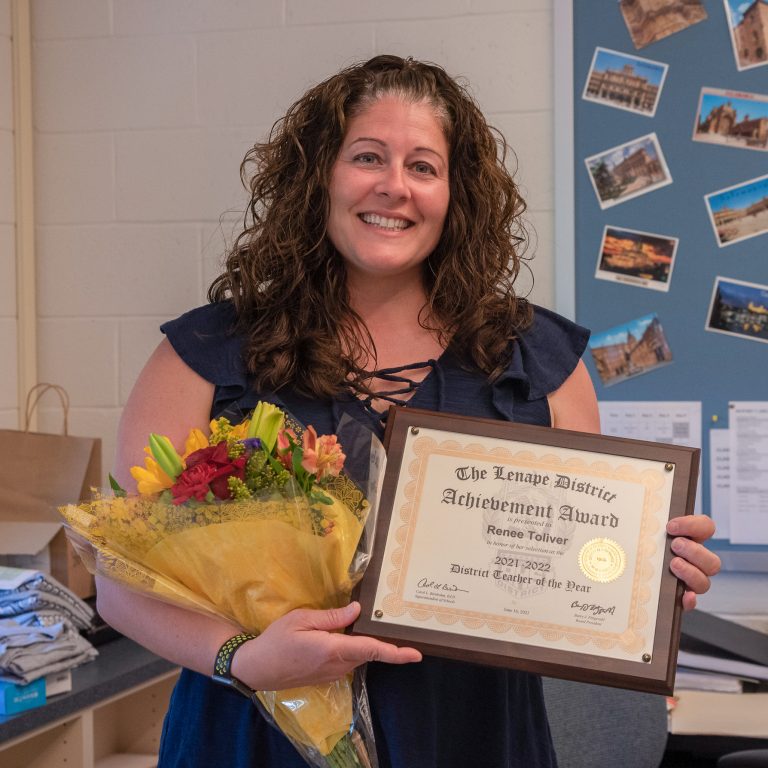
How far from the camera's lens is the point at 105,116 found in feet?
8.50

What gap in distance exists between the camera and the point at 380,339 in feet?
4.95

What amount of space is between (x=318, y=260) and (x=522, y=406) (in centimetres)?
37

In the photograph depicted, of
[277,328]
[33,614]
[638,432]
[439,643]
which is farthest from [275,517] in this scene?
[638,432]

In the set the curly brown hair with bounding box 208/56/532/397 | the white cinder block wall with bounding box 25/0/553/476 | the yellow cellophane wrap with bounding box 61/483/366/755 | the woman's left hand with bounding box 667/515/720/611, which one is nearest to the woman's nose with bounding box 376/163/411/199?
the curly brown hair with bounding box 208/56/532/397

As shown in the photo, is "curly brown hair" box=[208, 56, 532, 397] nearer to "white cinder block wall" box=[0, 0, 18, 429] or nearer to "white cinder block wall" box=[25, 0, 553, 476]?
"white cinder block wall" box=[25, 0, 553, 476]

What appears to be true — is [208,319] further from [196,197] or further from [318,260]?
[196,197]

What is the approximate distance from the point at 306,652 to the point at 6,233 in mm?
1811

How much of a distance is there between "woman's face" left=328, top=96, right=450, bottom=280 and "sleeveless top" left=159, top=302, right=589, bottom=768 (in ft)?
0.58

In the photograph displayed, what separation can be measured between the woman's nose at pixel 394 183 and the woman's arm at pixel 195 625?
359 millimetres

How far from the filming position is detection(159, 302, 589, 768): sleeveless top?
133 cm

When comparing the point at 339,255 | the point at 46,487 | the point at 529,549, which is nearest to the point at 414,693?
the point at 529,549

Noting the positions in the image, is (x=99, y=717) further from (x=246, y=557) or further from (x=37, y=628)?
(x=246, y=557)

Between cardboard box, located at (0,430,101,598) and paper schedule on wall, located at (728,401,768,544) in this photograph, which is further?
paper schedule on wall, located at (728,401,768,544)

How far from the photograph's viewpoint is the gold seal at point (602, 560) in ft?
4.12
